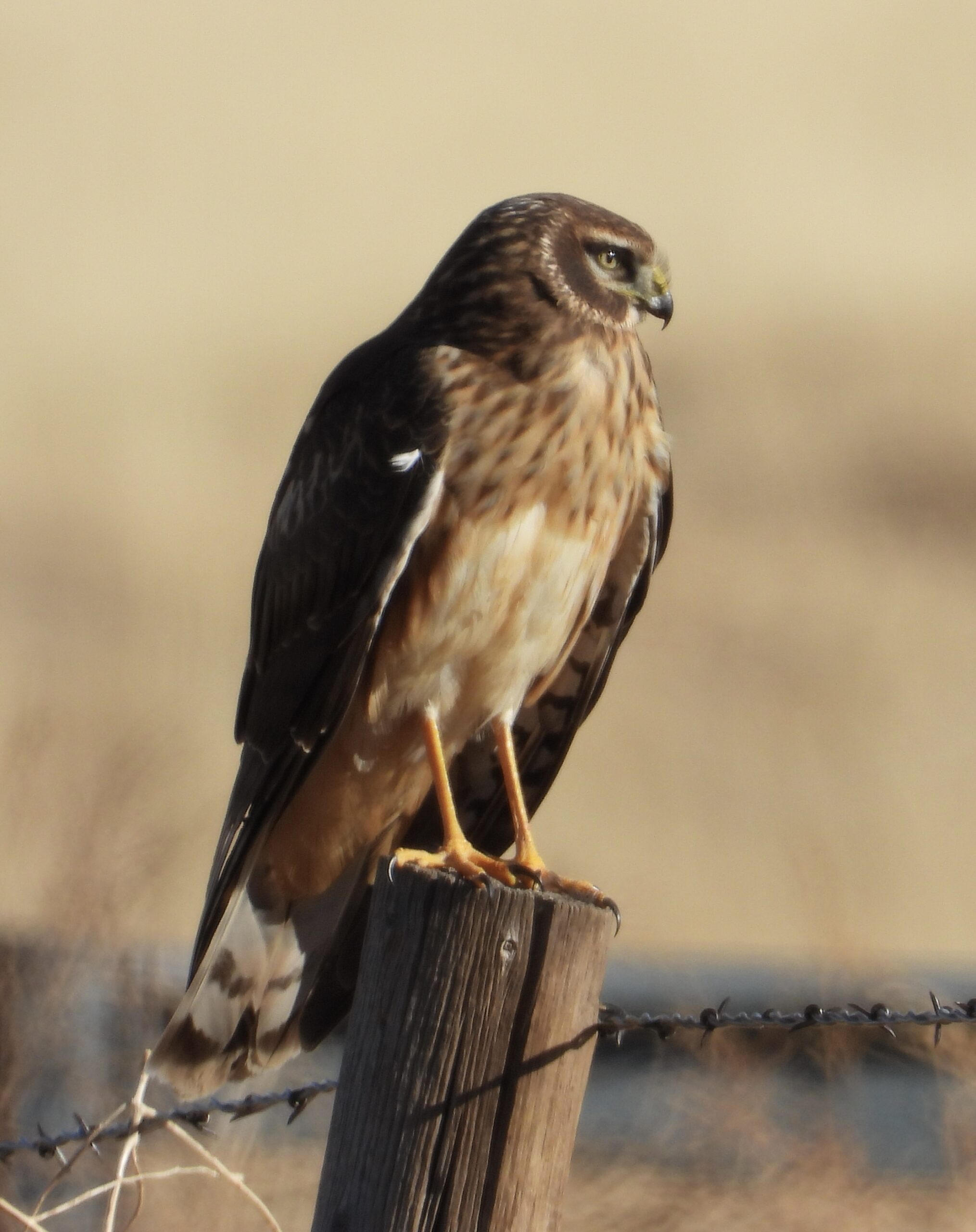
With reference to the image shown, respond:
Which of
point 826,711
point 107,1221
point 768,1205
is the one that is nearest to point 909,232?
point 826,711

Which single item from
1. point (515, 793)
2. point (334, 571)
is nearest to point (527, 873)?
point (515, 793)

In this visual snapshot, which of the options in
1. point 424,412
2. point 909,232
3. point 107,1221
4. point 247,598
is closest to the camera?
point 107,1221

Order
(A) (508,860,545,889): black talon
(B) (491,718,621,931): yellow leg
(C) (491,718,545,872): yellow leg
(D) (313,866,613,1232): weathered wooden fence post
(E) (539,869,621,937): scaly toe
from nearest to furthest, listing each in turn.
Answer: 1. (D) (313,866,613,1232): weathered wooden fence post
2. (E) (539,869,621,937): scaly toe
3. (B) (491,718,621,931): yellow leg
4. (A) (508,860,545,889): black talon
5. (C) (491,718,545,872): yellow leg

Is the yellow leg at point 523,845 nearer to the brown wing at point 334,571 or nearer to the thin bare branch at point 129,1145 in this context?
the brown wing at point 334,571

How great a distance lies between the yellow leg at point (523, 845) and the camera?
327cm

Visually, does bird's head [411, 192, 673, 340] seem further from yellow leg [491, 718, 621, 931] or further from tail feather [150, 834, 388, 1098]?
tail feather [150, 834, 388, 1098]

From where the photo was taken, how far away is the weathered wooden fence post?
225 centimetres

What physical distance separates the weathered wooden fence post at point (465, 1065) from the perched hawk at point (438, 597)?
37.8 inches

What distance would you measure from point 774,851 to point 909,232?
1945cm

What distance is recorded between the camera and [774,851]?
12086 millimetres

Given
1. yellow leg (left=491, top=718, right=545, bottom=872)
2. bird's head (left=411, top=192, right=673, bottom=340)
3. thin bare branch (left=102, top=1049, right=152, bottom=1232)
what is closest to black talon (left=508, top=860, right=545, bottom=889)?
yellow leg (left=491, top=718, right=545, bottom=872)

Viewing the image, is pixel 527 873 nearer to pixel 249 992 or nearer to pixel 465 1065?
pixel 249 992

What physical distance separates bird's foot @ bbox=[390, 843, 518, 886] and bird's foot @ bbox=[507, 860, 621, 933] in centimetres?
2

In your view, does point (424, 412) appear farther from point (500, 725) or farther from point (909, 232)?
point (909, 232)
